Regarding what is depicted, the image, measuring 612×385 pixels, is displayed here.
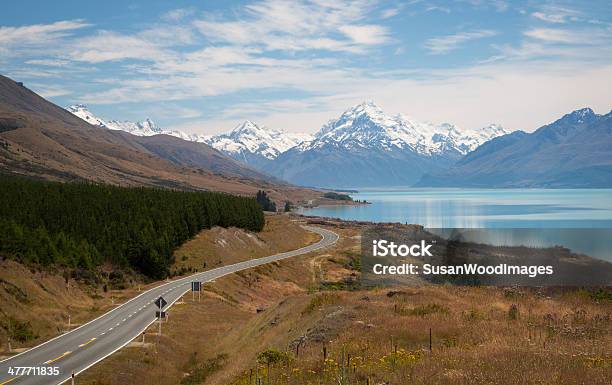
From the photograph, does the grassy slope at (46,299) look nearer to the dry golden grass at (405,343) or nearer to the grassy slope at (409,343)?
the dry golden grass at (405,343)

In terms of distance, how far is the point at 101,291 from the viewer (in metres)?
68.8

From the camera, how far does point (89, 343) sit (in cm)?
3991

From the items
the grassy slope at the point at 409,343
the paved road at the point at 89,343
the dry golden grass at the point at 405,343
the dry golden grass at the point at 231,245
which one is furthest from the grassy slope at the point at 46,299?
the grassy slope at the point at 409,343

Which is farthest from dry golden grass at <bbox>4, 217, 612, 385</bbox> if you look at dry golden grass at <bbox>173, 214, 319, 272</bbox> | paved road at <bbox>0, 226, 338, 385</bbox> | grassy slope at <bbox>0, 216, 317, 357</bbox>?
dry golden grass at <bbox>173, 214, 319, 272</bbox>

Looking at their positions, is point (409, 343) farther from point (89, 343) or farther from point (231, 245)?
point (231, 245)

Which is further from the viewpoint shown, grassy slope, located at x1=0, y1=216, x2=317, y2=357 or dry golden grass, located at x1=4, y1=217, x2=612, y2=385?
grassy slope, located at x1=0, y1=216, x2=317, y2=357

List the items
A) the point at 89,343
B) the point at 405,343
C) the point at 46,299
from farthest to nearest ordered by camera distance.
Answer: the point at 46,299 → the point at 89,343 → the point at 405,343

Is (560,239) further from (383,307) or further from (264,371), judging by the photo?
(264,371)

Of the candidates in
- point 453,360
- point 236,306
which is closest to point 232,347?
point 453,360

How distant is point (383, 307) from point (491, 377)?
41.7 ft

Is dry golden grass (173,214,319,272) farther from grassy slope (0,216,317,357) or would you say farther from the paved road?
the paved road

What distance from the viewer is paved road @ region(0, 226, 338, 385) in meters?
31.8

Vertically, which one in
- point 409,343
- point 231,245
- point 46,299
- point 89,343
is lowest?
point 89,343

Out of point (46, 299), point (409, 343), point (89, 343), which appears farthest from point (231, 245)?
point (409, 343)
